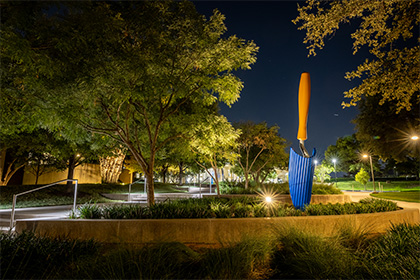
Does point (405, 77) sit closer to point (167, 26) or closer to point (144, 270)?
point (167, 26)

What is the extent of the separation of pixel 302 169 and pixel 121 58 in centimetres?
692

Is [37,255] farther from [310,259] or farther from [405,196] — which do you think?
[405,196]

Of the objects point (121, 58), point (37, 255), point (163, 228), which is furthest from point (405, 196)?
point (37, 255)

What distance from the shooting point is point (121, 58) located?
7898 mm

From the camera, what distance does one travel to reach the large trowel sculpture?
8.47 m

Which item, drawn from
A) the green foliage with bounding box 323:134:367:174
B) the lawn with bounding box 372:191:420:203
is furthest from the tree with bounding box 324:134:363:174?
the lawn with bounding box 372:191:420:203

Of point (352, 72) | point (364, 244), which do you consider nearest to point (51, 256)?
point (364, 244)

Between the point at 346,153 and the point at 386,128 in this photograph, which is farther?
the point at 346,153

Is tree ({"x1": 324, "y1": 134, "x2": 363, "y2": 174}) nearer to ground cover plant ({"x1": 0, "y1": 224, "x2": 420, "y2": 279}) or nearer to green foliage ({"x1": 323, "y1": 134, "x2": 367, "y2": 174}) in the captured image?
green foliage ({"x1": 323, "y1": 134, "x2": 367, "y2": 174})

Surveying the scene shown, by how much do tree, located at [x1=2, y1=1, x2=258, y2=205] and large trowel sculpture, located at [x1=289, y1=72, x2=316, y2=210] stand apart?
2049 mm

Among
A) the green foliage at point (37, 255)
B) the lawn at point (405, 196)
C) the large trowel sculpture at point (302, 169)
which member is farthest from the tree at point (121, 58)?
the lawn at point (405, 196)

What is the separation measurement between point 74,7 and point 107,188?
18.1 meters

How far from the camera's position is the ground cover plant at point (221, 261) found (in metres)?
3.58

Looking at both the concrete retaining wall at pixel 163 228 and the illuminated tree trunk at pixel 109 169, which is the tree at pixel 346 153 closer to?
the illuminated tree trunk at pixel 109 169
